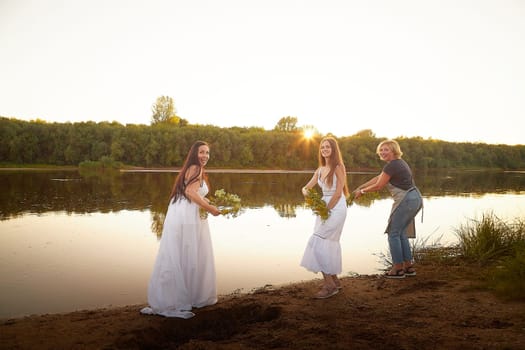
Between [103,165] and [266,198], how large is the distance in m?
41.6

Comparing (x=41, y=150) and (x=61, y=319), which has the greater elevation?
(x=41, y=150)

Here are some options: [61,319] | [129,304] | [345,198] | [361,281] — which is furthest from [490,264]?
[61,319]

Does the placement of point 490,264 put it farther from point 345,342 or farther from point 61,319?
point 61,319

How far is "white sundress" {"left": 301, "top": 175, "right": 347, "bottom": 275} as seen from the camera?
19.3ft

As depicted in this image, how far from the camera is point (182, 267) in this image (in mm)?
5359

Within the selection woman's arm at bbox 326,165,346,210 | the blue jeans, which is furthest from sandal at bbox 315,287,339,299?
the blue jeans

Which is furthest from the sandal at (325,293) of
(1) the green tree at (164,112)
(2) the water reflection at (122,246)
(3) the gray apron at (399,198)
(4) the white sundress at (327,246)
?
(1) the green tree at (164,112)

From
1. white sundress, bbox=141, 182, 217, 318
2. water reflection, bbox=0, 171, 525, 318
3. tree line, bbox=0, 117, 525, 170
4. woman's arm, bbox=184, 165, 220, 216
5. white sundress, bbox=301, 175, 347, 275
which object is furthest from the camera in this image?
tree line, bbox=0, 117, 525, 170

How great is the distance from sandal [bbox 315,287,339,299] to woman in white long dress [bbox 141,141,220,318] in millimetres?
1591

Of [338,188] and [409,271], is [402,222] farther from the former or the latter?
[338,188]

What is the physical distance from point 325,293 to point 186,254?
7.36 ft

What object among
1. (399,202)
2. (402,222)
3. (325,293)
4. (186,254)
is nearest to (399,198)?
(399,202)

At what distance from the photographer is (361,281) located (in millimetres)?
6922

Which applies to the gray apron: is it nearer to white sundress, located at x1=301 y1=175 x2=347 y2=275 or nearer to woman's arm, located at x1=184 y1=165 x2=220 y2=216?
Result: white sundress, located at x1=301 y1=175 x2=347 y2=275
